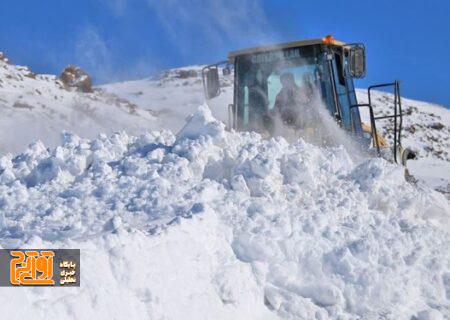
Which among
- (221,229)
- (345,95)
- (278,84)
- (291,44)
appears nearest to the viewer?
(221,229)

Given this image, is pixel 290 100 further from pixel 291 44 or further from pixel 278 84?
pixel 291 44

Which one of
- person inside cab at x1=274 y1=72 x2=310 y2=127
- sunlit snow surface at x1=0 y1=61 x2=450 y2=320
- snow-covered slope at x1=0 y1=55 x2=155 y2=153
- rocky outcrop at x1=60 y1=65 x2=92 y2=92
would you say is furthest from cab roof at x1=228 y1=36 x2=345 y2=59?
rocky outcrop at x1=60 y1=65 x2=92 y2=92

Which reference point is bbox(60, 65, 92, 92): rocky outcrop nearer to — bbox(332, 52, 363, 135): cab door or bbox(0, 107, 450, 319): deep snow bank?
bbox(332, 52, 363, 135): cab door

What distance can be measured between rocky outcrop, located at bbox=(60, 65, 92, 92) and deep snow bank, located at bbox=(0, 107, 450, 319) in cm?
2361

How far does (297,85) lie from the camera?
7988 millimetres

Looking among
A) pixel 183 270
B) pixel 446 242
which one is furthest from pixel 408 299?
pixel 183 270

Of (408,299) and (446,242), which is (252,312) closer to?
(408,299)

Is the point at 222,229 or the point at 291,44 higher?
the point at 291,44

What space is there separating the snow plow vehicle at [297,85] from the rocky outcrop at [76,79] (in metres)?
21.3

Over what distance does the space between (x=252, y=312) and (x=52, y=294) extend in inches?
58.6

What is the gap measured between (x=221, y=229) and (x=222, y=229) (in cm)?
1

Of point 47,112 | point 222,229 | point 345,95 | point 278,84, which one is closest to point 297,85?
point 278,84

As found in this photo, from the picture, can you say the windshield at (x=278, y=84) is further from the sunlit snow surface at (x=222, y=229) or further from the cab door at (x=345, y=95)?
the sunlit snow surface at (x=222, y=229)

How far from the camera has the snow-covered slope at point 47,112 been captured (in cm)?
1583
